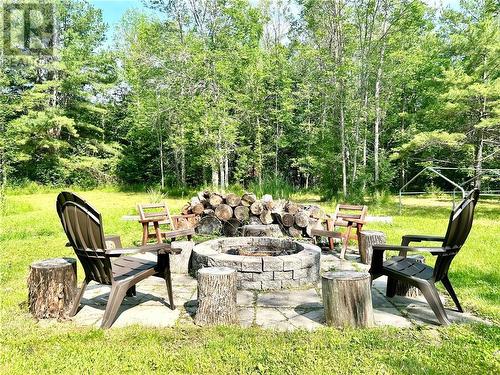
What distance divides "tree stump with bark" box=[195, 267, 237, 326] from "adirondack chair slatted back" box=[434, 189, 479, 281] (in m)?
1.71

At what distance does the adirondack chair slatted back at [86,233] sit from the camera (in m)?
3.02

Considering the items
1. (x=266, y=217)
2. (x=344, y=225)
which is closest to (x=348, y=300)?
(x=344, y=225)

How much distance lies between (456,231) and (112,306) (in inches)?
113

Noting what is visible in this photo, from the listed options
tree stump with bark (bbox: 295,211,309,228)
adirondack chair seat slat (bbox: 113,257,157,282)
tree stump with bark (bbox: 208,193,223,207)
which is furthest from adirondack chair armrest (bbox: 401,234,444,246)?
tree stump with bark (bbox: 208,193,223,207)

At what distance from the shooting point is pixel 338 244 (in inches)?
268

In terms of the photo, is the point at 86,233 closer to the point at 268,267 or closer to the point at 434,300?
the point at 268,267

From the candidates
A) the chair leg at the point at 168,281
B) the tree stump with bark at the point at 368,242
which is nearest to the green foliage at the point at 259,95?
the tree stump with bark at the point at 368,242

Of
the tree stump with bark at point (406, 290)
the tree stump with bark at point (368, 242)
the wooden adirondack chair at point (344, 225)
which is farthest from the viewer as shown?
the wooden adirondack chair at point (344, 225)

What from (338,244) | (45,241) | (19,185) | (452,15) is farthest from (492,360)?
(19,185)

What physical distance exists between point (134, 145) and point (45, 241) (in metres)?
16.2

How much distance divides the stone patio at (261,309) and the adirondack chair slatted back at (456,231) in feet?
1.48

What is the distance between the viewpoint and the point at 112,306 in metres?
3.04

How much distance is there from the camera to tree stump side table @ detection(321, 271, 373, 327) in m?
3.00

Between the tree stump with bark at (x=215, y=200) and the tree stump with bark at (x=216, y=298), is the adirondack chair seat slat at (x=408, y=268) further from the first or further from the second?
the tree stump with bark at (x=215, y=200)
